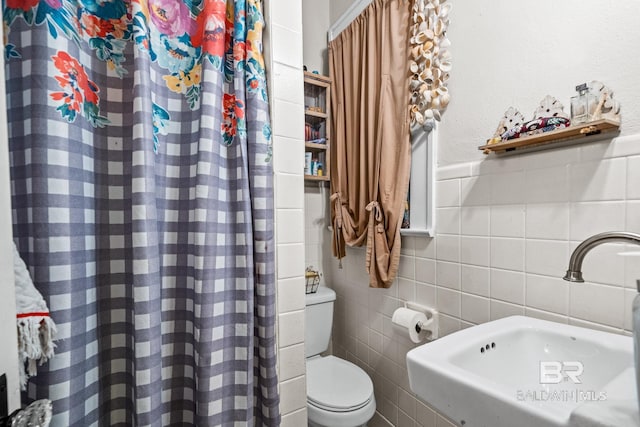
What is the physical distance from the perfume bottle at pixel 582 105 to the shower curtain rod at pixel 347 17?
1.16 m

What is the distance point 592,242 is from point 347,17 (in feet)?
5.71

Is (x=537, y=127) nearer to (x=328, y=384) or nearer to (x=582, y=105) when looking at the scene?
(x=582, y=105)

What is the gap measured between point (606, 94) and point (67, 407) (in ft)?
5.03

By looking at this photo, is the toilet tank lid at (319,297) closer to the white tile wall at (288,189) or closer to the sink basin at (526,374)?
Result: the white tile wall at (288,189)

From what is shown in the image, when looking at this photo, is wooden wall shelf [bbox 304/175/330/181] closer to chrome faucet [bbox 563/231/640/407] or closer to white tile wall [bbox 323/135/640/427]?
white tile wall [bbox 323/135/640/427]

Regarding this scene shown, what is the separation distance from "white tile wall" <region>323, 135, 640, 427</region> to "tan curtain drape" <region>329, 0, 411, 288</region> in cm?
15

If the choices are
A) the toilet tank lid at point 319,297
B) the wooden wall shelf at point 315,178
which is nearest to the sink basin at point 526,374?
the toilet tank lid at point 319,297

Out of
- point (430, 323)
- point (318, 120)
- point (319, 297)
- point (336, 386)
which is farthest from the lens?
point (318, 120)

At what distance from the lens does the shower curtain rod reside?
5.26ft

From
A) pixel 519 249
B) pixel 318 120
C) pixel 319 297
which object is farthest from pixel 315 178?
pixel 519 249

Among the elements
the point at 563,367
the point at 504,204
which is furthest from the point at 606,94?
the point at 563,367

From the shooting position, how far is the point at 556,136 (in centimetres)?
85

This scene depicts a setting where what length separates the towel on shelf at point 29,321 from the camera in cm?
48

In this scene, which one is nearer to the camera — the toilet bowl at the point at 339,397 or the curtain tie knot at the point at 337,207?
the toilet bowl at the point at 339,397
